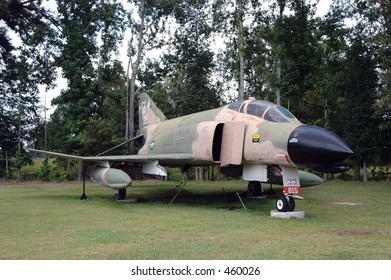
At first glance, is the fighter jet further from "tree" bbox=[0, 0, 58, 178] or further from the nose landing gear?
"tree" bbox=[0, 0, 58, 178]

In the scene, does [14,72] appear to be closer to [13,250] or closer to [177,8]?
[177,8]

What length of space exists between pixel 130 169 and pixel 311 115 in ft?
60.4

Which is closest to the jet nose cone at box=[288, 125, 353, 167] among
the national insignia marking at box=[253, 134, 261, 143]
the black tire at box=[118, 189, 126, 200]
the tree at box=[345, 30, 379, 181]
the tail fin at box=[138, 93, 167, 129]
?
the national insignia marking at box=[253, 134, 261, 143]

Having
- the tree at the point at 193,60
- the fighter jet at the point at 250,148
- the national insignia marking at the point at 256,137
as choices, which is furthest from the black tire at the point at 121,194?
the tree at the point at 193,60

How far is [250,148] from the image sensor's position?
10.2m

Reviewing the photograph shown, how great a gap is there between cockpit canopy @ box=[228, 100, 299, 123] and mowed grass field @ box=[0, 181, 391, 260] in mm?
2368

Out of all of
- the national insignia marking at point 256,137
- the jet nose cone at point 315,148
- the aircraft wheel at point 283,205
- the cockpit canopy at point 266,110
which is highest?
the cockpit canopy at point 266,110

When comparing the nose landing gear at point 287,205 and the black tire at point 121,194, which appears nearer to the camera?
the nose landing gear at point 287,205

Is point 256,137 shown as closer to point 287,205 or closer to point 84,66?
point 287,205

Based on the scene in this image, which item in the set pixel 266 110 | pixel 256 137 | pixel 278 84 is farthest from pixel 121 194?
pixel 278 84

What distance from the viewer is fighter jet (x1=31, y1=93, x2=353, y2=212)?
339 inches

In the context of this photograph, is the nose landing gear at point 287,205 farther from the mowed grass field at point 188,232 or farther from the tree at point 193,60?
the tree at point 193,60

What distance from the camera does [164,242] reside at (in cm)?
636

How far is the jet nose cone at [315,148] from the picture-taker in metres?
8.26
